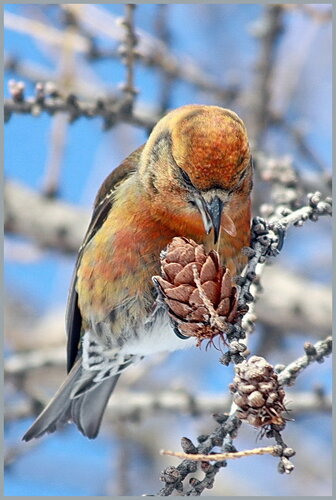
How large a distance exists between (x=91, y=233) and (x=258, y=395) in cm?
199

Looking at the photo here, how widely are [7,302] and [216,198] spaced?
12.6 feet

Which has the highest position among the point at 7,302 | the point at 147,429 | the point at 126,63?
the point at 126,63

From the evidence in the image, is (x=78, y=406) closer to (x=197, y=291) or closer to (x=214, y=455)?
(x=197, y=291)

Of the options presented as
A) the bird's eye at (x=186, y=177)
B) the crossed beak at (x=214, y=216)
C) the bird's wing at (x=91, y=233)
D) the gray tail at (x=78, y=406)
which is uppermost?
the bird's eye at (x=186, y=177)

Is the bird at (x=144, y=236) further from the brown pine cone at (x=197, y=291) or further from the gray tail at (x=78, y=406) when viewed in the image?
the brown pine cone at (x=197, y=291)

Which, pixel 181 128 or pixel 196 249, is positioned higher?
pixel 181 128

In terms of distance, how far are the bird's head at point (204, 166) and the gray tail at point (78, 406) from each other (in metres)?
1.17

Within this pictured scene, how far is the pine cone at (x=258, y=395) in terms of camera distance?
5.95ft

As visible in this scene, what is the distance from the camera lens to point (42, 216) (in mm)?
4836

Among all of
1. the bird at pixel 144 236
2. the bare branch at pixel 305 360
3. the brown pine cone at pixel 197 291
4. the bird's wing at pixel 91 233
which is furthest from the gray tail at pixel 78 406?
the bare branch at pixel 305 360

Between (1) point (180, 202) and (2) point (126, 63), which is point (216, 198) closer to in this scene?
(1) point (180, 202)

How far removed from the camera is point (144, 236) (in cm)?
314

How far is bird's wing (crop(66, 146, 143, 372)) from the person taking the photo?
11.9 ft

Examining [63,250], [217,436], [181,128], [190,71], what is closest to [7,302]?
[63,250]
